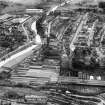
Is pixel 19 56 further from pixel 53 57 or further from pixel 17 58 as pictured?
pixel 53 57

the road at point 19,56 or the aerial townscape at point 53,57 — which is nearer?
the aerial townscape at point 53,57

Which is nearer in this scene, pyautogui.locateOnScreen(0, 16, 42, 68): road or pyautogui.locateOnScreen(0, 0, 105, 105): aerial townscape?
pyautogui.locateOnScreen(0, 0, 105, 105): aerial townscape

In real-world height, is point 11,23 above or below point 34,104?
above

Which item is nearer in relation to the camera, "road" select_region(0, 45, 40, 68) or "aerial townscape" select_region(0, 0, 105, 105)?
"aerial townscape" select_region(0, 0, 105, 105)

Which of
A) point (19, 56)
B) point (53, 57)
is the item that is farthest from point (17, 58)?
point (53, 57)

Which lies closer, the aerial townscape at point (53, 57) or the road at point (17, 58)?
the aerial townscape at point (53, 57)

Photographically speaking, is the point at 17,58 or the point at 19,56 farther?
the point at 19,56

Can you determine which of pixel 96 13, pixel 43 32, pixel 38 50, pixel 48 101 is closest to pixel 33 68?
pixel 38 50

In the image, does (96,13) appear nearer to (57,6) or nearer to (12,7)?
(57,6)
